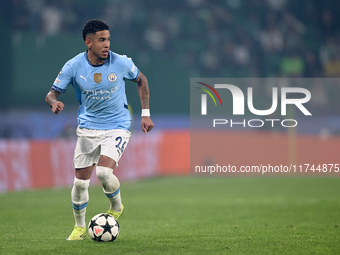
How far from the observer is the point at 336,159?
65.0 feet

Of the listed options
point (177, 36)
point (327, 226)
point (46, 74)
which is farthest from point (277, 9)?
point (327, 226)

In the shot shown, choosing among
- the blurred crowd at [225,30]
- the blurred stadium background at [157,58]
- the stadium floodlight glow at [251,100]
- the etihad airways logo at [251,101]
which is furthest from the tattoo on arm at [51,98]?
the blurred crowd at [225,30]

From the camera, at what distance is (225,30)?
26062mm

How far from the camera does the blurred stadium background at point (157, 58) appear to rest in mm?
16781

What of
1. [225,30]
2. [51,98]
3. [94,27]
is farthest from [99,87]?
[225,30]

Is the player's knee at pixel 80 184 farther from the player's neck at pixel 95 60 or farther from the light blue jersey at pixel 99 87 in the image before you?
the player's neck at pixel 95 60

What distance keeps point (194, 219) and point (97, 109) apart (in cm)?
358

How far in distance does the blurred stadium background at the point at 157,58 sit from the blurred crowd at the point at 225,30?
4 cm

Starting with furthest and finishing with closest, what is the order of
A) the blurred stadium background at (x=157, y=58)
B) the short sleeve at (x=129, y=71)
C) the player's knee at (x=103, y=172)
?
the blurred stadium background at (x=157, y=58) < the short sleeve at (x=129, y=71) < the player's knee at (x=103, y=172)

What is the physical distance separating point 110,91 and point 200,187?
33.6 ft

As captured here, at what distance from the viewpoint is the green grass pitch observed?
6438 millimetres

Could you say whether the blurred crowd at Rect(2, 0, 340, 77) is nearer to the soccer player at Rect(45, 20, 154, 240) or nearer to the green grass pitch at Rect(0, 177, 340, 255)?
the green grass pitch at Rect(0, 177, 340, 255)

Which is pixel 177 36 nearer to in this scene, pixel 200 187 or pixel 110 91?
pixel 200 187

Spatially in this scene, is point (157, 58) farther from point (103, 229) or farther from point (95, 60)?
point (103, 229)
